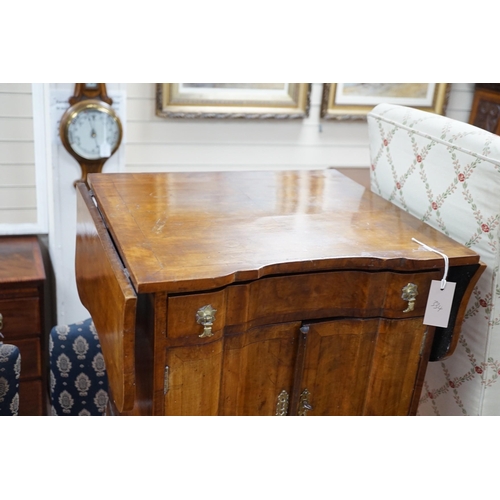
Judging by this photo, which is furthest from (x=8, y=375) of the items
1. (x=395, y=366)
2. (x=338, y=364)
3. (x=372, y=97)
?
(x=372, y=97)

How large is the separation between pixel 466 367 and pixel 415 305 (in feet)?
0.91

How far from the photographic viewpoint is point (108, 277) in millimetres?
1386

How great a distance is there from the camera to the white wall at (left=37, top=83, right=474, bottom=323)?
258 cm

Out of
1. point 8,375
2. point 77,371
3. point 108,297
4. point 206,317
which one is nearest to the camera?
point 206,317

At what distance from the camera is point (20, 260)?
250 centimetres

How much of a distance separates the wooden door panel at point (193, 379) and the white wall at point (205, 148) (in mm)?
1409

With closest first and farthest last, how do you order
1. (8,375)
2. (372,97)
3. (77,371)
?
(8,375), (77,371), (372,97)

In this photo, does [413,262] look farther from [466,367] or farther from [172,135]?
[172,135]

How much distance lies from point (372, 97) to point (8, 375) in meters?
2.15

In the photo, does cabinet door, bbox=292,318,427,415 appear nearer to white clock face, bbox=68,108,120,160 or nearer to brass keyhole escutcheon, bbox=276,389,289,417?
brass keyhole escutcheon, bbox=276,389,289,417

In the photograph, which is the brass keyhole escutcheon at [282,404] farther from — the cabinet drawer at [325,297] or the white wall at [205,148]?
the white wall at [205,148]

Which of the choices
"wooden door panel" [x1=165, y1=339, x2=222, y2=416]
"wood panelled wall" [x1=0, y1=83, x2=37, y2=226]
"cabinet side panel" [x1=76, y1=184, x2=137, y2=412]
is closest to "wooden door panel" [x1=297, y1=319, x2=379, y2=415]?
"wooden door panel" [x1=165, y1=339, x2=222, y2=416]

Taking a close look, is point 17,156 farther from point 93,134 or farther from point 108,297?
point 108,297

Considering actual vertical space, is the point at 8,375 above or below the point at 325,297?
below
